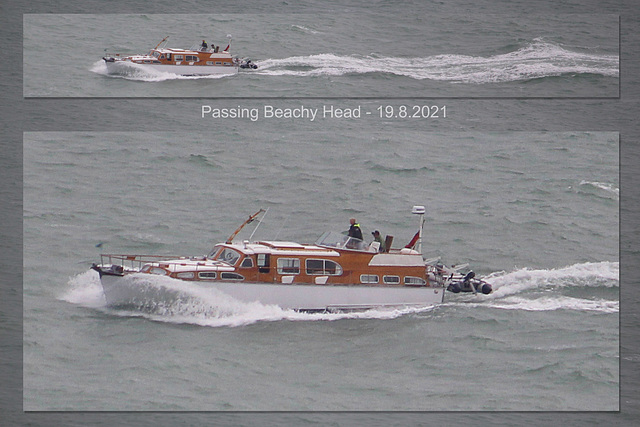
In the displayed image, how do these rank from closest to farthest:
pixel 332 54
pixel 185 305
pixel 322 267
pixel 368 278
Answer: pixel 332 54 → pixel 185 305 → pixel 322 267 → pixel 368 278

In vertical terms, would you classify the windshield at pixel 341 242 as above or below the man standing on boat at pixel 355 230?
below

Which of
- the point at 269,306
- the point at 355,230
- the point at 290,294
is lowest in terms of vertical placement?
the point at 269,306

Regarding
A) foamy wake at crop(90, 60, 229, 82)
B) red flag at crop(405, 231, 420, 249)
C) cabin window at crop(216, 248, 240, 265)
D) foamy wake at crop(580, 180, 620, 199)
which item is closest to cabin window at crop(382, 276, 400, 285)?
red flag at crop(405, 231, 420, 249)

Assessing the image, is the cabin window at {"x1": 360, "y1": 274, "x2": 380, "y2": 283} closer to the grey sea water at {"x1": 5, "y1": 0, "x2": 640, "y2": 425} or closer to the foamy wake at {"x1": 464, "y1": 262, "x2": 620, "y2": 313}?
the grey sea water at {"x1": 5, "y1": 0, "x2": 640, "y2": 425}

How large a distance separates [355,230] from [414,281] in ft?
4.66

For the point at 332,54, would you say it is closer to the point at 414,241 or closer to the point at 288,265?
the point at 288,265

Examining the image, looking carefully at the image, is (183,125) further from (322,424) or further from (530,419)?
(530,419)

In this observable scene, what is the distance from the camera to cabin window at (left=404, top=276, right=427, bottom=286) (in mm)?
21359

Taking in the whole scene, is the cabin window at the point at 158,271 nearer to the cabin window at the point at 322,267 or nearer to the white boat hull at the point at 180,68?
the cabin window at the point at 322,267

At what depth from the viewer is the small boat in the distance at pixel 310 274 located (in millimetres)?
19994

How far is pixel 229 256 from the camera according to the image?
20.8 meters

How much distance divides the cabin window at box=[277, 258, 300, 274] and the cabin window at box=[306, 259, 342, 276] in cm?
20
